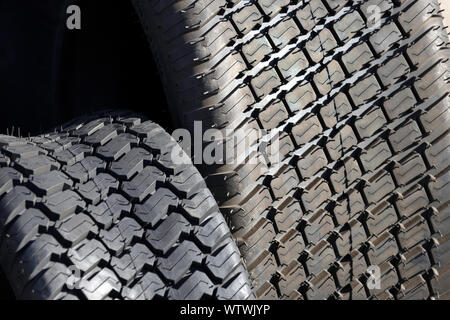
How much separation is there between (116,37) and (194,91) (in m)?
0.69

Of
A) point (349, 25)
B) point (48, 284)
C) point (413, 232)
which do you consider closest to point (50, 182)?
point (48, 284)

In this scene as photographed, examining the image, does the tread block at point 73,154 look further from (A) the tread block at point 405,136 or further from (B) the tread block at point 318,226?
(A) the tread block at point 405,136

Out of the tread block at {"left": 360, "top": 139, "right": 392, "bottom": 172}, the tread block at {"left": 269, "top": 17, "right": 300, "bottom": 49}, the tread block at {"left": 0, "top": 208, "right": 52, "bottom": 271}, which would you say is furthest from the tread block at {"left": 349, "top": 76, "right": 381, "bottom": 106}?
the tread block at {"left": 0, "top": 208, "right": 52, "bottom": 271}

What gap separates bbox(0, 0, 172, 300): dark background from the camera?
280 centimetres

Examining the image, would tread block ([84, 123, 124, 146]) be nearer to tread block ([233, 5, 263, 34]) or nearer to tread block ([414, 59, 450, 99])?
tread block ([233, 5, 263, 34])

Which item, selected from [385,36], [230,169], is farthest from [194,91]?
[385,36]

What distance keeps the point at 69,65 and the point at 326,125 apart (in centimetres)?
105

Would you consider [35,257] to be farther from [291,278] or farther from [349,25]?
[349,25]

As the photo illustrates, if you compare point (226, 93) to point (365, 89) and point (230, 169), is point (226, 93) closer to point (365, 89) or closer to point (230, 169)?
point (230, 169)

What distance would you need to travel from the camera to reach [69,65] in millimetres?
2896

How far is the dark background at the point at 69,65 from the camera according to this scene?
280cm

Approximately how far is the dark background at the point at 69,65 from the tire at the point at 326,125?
0.43 m

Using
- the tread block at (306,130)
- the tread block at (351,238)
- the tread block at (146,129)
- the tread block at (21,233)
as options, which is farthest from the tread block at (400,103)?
the tread block at (21,233)

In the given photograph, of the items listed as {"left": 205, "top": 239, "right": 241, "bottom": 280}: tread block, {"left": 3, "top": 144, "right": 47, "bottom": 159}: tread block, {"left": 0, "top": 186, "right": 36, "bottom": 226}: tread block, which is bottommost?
{"left": 205, "top": 239, "right": 241, "bottom": 280}: tread block
